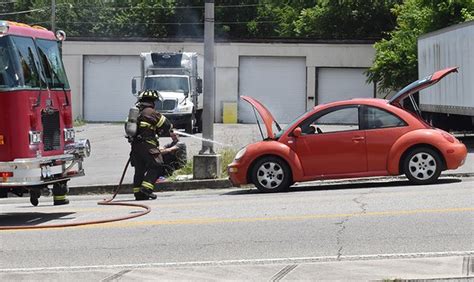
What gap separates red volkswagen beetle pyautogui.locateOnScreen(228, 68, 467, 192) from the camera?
1458 cm

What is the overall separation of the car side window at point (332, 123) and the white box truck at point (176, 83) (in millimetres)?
19073

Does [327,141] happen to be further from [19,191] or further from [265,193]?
[19,191]

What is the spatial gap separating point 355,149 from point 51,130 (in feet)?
17.1

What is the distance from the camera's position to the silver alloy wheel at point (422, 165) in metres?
14.6

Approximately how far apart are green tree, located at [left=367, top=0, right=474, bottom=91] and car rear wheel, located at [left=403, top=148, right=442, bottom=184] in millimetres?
17491

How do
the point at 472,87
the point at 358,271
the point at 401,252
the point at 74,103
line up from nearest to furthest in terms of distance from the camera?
the point at 358,271
the point at 401,252
the point at 472,87
the point at 74,103

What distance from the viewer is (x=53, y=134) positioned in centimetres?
1258

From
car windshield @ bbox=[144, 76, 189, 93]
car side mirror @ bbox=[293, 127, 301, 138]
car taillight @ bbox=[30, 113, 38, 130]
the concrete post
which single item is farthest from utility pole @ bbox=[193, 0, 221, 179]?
car windshield @ bbox=[144, 76, 189, 93]

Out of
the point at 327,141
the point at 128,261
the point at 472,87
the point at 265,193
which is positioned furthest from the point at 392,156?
the point at 472,87

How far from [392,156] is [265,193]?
89.1 inches

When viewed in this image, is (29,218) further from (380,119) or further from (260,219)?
(380,119)

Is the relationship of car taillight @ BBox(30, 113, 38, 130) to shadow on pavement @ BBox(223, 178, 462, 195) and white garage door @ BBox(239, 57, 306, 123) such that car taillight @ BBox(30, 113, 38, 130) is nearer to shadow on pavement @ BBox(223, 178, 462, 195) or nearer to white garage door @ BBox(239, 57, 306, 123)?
shadow on pavement @ BBox(223, 178, 462, 195)

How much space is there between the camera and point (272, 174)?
1500cm

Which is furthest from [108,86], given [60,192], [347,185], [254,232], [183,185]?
[254,232]
